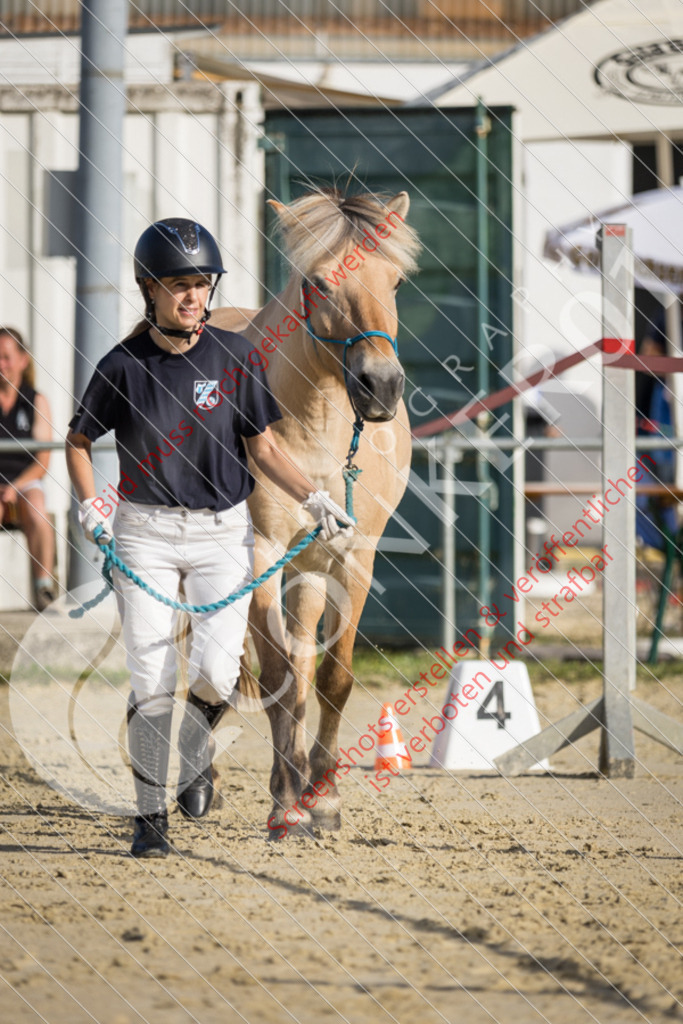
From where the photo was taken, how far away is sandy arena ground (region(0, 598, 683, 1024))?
2.24 m

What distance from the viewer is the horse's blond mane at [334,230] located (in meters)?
3.55

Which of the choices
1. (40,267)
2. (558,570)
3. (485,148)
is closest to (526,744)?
(485,148)

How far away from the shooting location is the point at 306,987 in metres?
2.30

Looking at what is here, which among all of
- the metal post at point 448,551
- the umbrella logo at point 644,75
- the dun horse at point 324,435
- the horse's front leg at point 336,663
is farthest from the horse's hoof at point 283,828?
the umbrella logo at point 644,75

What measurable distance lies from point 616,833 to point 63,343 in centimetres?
514

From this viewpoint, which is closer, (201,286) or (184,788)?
(201,286)

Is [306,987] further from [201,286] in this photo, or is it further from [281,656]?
[201,286]

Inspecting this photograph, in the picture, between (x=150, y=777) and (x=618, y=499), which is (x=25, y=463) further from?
(x=150, y=777)

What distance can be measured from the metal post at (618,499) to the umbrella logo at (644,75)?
144 inches

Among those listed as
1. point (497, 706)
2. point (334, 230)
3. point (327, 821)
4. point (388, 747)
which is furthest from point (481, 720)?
point (334, 230)

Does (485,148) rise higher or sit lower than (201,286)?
higher

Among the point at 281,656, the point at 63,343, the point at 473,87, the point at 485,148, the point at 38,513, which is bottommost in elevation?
the point at 281,656

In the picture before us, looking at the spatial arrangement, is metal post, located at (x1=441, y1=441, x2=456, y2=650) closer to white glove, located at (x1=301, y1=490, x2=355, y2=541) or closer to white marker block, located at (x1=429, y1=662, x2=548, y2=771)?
white marker block, located at (x1=429, y1=662, x2=548, y2=771)

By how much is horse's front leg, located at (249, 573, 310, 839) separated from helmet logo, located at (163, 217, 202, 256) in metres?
1.03
